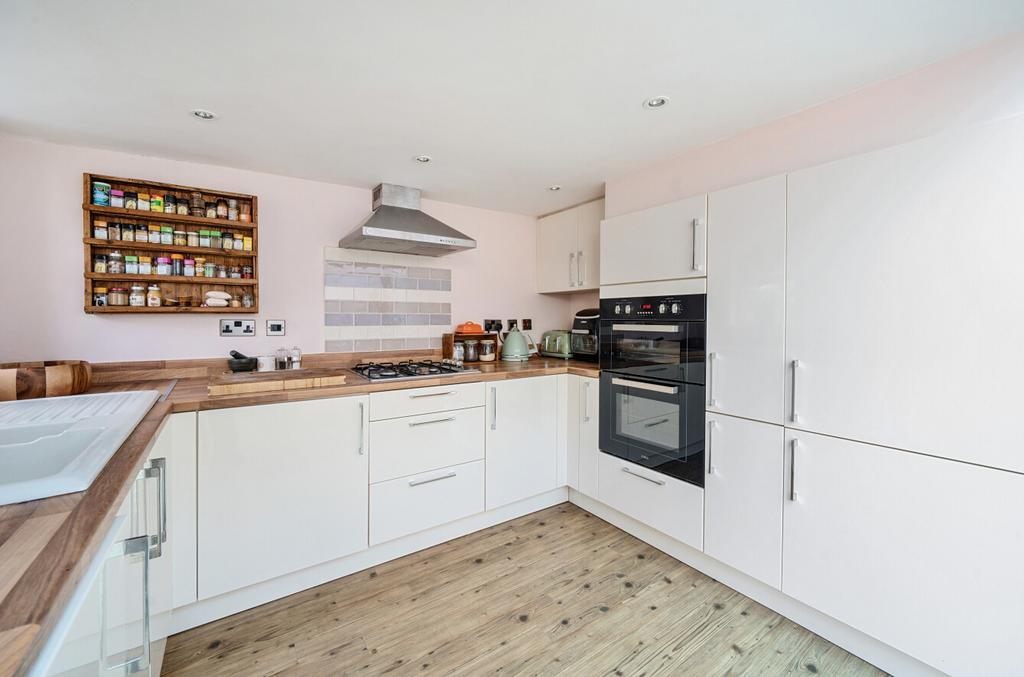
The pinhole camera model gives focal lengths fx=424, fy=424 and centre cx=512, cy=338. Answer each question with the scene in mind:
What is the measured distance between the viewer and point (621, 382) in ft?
7.92

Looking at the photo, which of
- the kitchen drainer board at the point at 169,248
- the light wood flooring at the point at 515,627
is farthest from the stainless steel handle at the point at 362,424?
the kitchen drainer board at the point at 169,248

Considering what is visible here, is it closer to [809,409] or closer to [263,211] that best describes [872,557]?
[809,409]

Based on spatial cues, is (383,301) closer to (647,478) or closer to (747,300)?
(647,478)

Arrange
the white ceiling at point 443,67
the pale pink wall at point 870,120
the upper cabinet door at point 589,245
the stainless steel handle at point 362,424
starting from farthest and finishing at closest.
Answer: the upper cabinet door at point 589,245 < the stainless steel handle at point 362,424 < the pale pink wall at point 870,120 < the white ceiling at point 443,67

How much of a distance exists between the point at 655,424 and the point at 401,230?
1.77 meters

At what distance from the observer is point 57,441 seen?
1159 mm

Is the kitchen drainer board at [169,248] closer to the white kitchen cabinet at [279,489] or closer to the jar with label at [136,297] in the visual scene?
the jar with label at [136,297]

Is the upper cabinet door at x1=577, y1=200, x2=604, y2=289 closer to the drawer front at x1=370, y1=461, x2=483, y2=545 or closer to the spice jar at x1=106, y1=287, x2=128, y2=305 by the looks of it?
the drawer front at x1=370, y1=461, x2=483, y2=545

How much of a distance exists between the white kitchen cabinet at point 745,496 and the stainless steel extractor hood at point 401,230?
1762mm

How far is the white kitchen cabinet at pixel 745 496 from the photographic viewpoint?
1.77 metres

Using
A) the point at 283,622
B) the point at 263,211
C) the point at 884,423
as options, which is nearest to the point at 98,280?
the point at 263,211

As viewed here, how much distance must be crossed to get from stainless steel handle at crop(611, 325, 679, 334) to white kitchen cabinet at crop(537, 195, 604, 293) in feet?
2.11

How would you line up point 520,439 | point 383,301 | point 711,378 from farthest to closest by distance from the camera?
point 383,301 → point 520,439 → point 711,378

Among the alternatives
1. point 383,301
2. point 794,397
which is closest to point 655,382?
point 794,397
